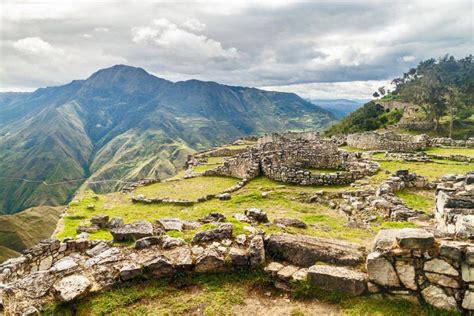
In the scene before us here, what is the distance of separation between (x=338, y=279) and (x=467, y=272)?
2.90 m

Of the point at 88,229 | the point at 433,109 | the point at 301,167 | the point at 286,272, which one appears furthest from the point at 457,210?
the point at 433,109

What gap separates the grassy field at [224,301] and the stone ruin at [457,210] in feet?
10.6

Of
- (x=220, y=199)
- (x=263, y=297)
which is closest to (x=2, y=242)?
(x=220, y=199)

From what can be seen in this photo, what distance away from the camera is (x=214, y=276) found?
30.8ft

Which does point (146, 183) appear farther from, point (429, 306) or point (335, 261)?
point (429, 306)

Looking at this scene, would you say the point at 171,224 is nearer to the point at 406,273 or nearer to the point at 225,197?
the point at 406,273

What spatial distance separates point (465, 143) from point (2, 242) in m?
89.8

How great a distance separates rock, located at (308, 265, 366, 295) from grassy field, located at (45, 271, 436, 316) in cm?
18

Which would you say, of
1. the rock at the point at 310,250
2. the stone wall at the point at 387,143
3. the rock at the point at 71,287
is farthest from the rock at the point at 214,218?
the stone wall at the point at 387,143

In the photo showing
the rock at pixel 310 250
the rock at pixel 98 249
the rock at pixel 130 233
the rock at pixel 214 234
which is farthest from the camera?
the rock at pixel 130 233

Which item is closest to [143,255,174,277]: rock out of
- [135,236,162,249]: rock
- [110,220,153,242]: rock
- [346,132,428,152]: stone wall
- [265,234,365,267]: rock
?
[135,236,162,249]: rock

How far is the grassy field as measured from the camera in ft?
26.0

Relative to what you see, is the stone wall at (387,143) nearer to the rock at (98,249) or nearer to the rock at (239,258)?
the rock at (239,258)

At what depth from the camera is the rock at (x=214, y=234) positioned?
1064 centimetres
